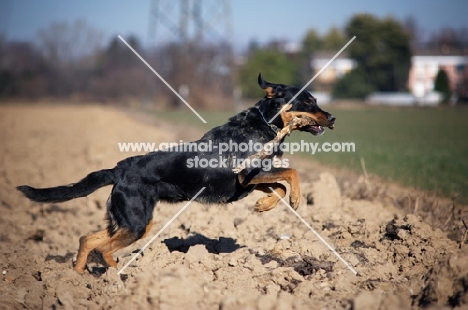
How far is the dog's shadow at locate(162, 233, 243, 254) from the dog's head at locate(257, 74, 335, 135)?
1.89 m

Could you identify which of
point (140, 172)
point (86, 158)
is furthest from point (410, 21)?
point (140, 172)

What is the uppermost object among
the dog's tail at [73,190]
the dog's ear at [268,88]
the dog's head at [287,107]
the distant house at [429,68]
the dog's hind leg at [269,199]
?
the distant house at [429,68]

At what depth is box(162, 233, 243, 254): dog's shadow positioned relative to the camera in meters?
7.77

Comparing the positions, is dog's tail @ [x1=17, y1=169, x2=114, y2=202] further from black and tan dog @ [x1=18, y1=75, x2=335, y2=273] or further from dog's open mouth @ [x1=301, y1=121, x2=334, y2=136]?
dog's open mouth @ [x1=301, y1=121, x2=334, y2=136]

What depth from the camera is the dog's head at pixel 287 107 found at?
7195 millimetres

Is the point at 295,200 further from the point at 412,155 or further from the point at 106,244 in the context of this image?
the point at 412,155

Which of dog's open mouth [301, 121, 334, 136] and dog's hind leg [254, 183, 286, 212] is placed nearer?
dog's hind leg [254, 183, 286, 212]

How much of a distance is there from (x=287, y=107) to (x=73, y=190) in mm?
2900

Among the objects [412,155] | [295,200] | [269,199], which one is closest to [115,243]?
[269,199]

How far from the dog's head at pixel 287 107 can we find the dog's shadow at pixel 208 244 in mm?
1888

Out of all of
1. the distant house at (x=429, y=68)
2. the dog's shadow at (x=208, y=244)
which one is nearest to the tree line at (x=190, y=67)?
the distant house at (x=429, y=68)

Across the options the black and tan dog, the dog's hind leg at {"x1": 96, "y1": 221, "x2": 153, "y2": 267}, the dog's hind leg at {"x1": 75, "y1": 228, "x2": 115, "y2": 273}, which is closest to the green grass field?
the black and tan dog

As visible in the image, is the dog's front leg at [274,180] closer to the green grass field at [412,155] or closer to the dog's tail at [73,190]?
the dog's tail at [73,190]

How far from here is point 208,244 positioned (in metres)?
8.08
